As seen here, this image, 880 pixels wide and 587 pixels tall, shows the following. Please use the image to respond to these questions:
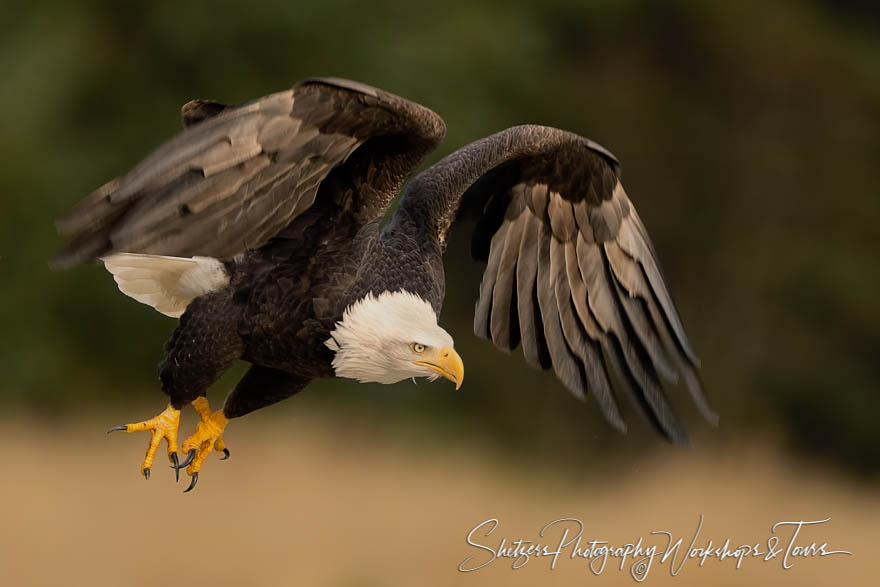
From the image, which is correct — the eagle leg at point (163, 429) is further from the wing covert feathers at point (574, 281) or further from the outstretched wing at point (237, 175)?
the wing covert feathers at point (574, 281)

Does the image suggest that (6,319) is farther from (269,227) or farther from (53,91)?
(269,227)

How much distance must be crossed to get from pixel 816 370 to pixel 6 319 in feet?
22.8

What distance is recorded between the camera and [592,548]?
7.07m

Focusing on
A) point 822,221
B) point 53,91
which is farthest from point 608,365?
point 822,221

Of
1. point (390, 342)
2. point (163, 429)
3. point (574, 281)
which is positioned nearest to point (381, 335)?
point (390, 342)

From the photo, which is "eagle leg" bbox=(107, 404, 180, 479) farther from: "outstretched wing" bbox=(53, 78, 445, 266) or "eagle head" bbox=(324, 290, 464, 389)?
"outstretched wing" bbox=(53, 78, 445, 266)

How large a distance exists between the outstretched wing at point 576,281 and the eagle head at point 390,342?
2.93 feet

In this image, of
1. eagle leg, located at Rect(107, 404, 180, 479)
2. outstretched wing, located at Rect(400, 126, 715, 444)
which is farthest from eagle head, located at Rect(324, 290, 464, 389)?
outstretched wing, located at Rect(400, 126, 715, 444)

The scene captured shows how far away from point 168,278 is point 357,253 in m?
0.73

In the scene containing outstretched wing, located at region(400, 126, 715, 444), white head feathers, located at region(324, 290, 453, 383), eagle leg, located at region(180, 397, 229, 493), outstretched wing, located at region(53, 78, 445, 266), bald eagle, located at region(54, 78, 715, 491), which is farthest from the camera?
outstretched wing, located at region(400, 126, 715, 444)

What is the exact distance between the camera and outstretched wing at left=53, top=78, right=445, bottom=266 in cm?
374

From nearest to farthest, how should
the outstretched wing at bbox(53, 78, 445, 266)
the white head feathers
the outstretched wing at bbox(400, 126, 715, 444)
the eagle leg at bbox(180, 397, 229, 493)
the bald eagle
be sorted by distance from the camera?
the outstretched wing at bbox(53, 78, 445, 266), the bald eagle, the white head feathers, the eagle leg at bbox(180, 397, 229, 493), the outstretched wing at bbox(400, 126, 715, 444)

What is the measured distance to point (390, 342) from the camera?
15.0 ft

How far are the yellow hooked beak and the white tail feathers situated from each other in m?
0.70
